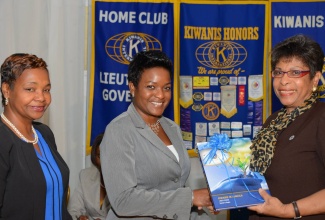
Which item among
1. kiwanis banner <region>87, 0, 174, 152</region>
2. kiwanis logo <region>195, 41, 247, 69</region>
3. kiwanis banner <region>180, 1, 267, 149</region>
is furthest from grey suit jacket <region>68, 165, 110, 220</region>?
kiwanis logo <region>195, 41, 247, 69</region>

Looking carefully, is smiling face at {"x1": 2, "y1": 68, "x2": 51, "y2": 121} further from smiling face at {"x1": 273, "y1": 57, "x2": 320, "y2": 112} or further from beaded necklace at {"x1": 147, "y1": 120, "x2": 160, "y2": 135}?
smiling face at {"x1": 273, "y1": 57, "x2": 320, "y2": 112}

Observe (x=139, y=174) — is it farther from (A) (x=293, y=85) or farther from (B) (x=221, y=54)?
(B) (x=221, y=54)

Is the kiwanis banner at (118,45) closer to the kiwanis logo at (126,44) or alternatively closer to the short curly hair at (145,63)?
the kiwanis logo at (126,44)

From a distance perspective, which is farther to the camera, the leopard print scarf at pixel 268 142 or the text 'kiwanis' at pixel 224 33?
the text 'kiwanis' at pixel 224 33

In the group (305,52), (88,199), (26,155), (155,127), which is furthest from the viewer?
(88,199)

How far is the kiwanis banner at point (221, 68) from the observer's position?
4535 mm

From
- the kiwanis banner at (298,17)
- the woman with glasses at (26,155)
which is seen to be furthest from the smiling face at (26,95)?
the kiwanis banner at (298,17)

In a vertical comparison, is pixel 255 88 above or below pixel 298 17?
→ below

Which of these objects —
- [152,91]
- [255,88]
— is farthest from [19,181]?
[255,88]

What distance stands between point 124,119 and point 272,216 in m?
0.87

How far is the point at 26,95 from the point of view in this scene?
230 centimetres

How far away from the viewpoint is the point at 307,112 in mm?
2383

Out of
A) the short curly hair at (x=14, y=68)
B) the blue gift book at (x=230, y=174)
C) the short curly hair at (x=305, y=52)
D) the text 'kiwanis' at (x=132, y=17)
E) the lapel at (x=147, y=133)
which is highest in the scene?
the text 'kiwanis' at (x=132, y=17)

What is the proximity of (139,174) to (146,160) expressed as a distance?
8cm
